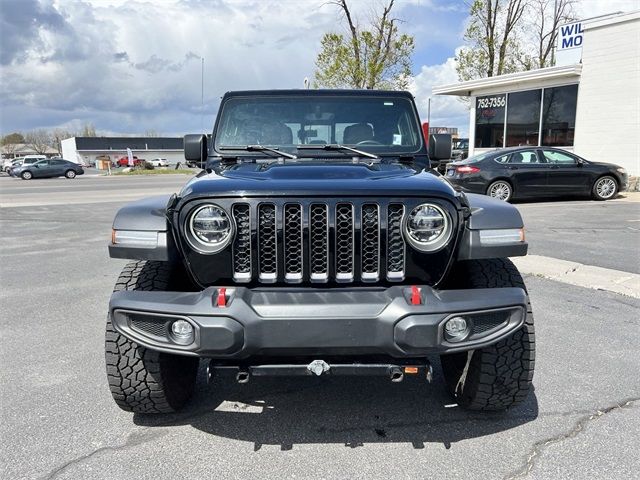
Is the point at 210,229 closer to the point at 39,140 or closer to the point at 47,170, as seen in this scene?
the point at 47,170

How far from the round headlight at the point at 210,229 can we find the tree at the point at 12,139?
12124cm

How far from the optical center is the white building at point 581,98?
15109 mm

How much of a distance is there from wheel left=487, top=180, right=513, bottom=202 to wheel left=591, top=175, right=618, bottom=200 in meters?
2.48

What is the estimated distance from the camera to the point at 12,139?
106 meters

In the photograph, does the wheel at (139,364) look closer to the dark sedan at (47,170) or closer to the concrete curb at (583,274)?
the concrete curb at (583,274)

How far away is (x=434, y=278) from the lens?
8.41 ft

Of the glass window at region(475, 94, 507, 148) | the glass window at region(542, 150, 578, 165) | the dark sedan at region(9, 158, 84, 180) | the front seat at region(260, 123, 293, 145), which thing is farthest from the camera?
the dark sedan at region(9, 158, 84, 180)

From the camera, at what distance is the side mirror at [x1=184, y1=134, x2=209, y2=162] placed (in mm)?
3951

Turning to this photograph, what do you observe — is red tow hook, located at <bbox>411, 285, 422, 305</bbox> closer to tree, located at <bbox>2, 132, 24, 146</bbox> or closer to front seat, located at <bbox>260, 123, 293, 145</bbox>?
front seat, located at <bbox>260, 123, 293, 145</bbox>

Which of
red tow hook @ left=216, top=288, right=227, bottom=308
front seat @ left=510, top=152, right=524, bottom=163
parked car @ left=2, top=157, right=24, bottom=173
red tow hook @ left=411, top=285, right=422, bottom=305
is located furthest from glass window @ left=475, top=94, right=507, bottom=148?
parked car @ left=2, top=157, right=24, bottom=173

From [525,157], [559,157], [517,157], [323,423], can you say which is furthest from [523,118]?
[323,423]

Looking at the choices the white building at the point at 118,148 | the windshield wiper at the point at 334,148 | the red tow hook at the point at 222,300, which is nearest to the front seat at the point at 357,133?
the windshield wiper at the point at 334,148

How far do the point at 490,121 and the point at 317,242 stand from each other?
1868 cm

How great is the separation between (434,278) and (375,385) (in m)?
1.11
